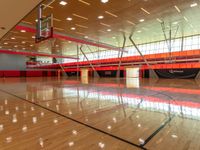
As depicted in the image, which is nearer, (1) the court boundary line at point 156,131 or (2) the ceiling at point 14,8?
(1) the court boundary line at point 156,131

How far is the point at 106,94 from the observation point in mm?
7055

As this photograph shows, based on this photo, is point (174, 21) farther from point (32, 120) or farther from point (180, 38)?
Answer: point (32, 120)

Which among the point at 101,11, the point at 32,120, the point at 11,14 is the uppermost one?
the point at 101,11

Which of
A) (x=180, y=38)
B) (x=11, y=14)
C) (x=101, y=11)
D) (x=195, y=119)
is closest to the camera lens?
(x=195, y=119)

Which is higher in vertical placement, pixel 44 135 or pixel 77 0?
pixel 77 0

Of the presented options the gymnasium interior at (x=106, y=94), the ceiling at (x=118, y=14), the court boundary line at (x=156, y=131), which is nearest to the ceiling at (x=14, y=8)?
the gymnasium interior at (x=106, y=94)

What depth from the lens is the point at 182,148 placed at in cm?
204

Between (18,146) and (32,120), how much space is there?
4.10ft

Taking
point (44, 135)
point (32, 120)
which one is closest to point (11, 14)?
point (32, 120)

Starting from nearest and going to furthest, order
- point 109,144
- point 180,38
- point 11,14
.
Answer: point 109,144
point 11,14
point 180,38

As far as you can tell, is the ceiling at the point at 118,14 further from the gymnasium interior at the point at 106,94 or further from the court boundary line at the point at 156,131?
the court boundary line at the point at 156,131

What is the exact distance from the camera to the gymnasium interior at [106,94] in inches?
95.1

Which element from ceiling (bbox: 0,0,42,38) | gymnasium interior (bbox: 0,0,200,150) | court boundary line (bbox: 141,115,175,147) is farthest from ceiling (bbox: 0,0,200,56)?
court boundary line (bbox: 141,115,175,147)

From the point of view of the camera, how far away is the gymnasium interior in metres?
2.42
